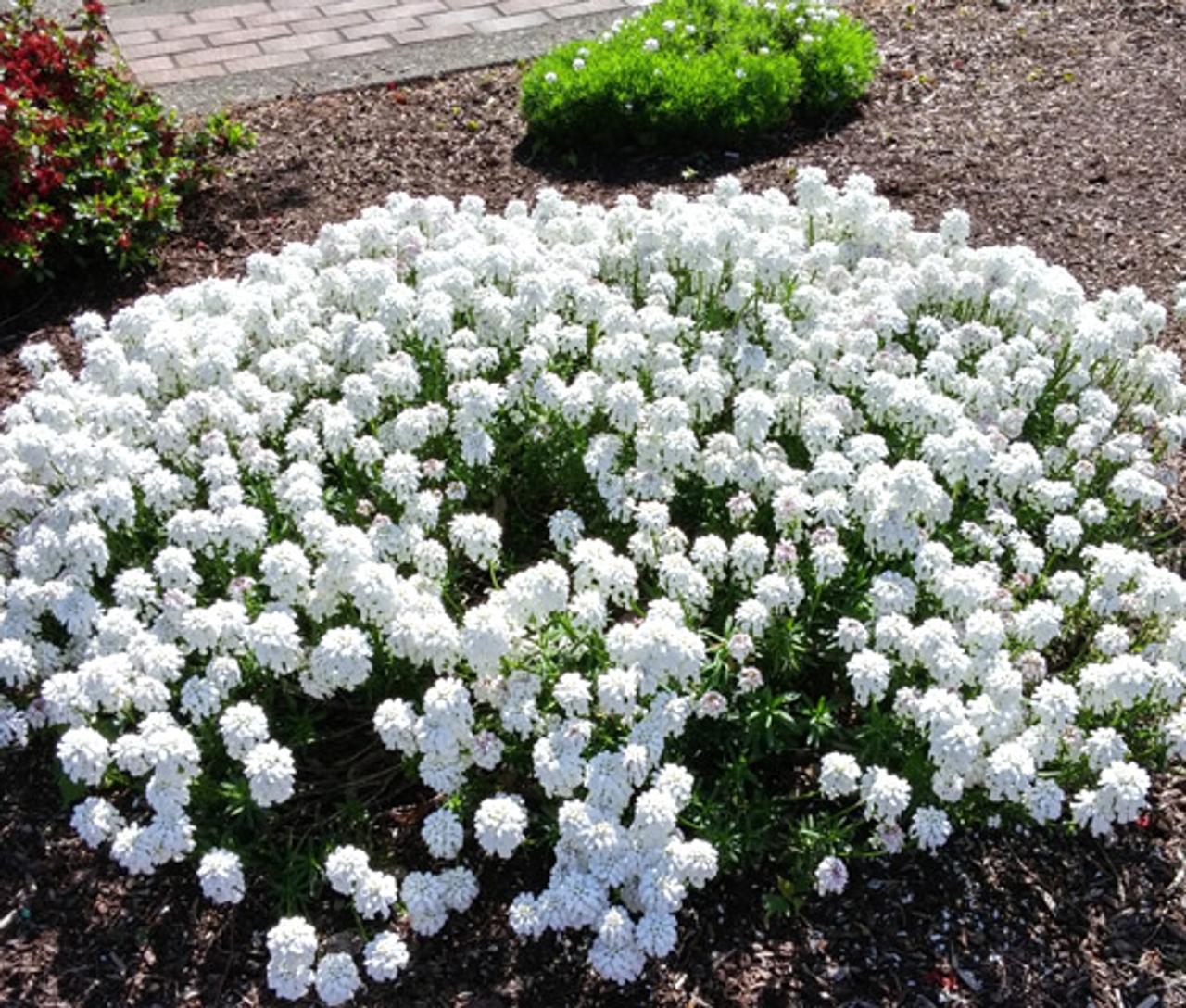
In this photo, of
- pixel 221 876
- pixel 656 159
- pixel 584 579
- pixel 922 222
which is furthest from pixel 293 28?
pixel 221 876

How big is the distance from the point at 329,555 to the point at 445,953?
117 centimetres

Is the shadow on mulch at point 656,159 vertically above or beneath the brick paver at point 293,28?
beneath

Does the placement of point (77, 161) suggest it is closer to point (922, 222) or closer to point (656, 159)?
point (656, 159)

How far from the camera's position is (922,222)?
662 centimetres

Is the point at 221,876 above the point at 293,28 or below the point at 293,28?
below

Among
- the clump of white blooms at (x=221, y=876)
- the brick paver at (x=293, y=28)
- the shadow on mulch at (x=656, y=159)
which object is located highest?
the brick paver at (x=293, y=28)

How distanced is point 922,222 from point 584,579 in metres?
3.76

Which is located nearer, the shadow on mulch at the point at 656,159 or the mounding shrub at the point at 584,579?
the mounding shrub at the point at 584,579

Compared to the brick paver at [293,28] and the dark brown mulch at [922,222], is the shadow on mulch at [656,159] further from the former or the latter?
the brick paver at [293,28]

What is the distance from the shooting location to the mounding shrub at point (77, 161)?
5949 mm

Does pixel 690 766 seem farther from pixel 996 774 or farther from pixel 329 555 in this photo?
pixel 329 555

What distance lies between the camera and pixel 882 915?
3654 millimetres

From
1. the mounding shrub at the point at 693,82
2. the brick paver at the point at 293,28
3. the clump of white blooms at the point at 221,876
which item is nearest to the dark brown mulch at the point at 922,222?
the mounding shrub at the point at 693,82

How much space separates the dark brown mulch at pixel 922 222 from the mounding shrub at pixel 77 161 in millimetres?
222
